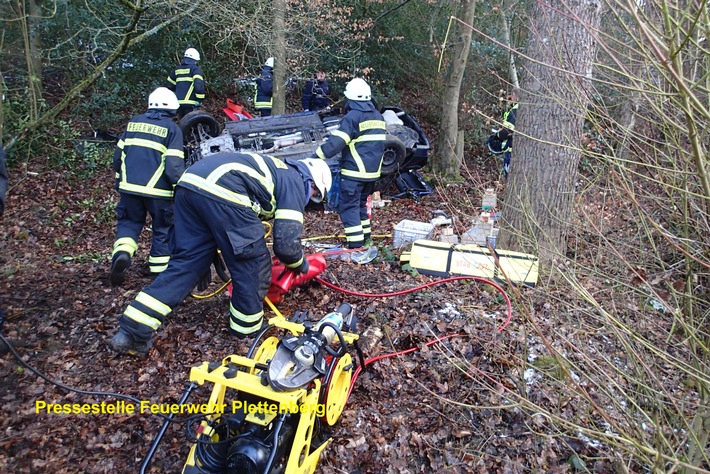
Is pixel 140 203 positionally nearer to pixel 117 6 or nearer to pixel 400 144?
pixel 400 144

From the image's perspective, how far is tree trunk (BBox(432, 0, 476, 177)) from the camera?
385 inches

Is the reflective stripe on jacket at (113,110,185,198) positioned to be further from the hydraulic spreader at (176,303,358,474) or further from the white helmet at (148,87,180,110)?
the hydraulic spreader at (176,303,358,474)

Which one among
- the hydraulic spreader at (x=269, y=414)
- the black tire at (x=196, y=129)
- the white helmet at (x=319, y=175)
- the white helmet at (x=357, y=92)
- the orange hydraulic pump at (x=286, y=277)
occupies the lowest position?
the black tire at (x=196, y=129)

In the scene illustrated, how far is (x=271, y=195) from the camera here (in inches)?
151

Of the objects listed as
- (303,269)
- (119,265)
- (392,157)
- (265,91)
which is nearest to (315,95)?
(265,91)

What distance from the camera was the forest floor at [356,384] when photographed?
10.2ft

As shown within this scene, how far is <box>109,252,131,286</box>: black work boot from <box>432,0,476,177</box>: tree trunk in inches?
260

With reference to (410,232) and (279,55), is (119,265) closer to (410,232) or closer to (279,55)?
(410,232)

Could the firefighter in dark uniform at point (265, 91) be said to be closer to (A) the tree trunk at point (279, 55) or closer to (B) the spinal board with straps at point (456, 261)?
(A) the tree trunk at point (279, 55)

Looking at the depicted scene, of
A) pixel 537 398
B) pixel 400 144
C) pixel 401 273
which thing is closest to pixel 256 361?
pixel 537 398

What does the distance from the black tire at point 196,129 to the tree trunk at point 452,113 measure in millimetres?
4398

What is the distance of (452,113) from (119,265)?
7.40m

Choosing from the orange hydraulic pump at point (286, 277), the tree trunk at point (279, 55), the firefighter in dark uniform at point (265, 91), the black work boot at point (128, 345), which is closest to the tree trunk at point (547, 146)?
the orange hydraulic pump at point (286, 277)

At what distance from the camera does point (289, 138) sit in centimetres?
823
